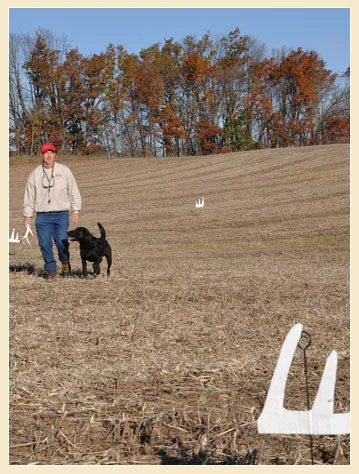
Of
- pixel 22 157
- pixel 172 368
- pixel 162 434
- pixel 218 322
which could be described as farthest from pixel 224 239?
pixel 22 157

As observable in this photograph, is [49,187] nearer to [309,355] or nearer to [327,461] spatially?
[309,355]

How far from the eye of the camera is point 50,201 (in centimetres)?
929

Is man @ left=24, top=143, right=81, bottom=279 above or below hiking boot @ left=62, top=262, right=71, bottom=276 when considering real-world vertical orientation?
above

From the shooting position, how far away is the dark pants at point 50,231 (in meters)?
9.41

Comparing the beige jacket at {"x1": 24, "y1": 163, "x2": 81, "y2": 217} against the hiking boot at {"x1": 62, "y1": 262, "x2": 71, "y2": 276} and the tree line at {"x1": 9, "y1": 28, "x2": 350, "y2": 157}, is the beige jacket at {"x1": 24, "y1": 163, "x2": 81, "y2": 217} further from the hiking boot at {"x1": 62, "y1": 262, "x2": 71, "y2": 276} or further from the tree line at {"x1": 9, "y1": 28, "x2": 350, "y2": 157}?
the tree line at {"x1": 9, "y1": 28, "x2": 350, "y2": 157}

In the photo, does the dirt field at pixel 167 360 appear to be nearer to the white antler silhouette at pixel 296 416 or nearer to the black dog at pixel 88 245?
the white antler silhouette at pixel 296 416

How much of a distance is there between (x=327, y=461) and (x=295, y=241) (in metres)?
14.9

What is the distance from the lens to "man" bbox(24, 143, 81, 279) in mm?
9289

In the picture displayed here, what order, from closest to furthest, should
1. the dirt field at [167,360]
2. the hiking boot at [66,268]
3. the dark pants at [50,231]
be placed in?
1. the dirt field at [167,360]
2. the dark pants at [50,231]
3. the hiking boot at [66,268]

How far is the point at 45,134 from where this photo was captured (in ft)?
150

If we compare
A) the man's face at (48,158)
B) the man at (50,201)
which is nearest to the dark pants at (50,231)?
the man at (50,201)

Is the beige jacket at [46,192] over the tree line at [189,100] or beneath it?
beneath

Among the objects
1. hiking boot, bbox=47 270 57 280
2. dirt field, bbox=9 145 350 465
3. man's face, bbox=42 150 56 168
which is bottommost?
dirt field, bbox=9 145 350 465

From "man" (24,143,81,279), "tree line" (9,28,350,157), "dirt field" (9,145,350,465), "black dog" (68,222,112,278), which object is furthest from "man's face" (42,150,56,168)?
"tree line" (9,28,350,157)
